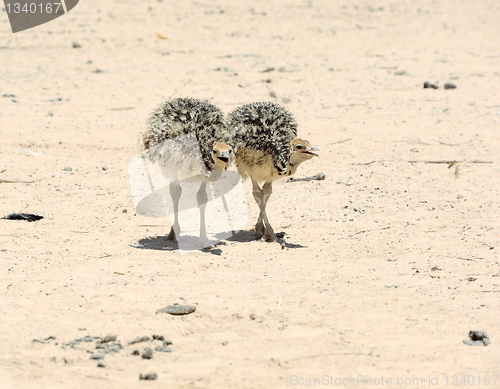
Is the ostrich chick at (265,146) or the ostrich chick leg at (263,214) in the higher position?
the ostrich chick at (265,146)

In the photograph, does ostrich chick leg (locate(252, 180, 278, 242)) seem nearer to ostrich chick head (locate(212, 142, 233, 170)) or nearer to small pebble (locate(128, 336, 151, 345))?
ostrich chick head (locate(212, 142, 233, 170))

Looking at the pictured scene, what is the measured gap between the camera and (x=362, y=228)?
285 inches

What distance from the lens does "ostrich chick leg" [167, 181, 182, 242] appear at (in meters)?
6.89

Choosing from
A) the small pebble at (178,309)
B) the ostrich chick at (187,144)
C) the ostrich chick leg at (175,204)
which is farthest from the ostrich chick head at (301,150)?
the small pebble at (178,309)

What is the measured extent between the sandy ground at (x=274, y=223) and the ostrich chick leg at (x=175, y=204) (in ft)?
0.48

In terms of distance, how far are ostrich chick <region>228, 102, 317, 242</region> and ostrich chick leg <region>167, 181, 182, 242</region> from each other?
2.51 ft

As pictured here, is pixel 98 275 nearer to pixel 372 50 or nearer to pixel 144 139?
pixel 144 139

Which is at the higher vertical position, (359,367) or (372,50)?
(372,50)

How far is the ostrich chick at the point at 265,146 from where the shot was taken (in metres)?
6.81

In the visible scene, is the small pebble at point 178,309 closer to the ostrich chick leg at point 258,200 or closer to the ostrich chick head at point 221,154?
the ostrich chick head at point 221,154

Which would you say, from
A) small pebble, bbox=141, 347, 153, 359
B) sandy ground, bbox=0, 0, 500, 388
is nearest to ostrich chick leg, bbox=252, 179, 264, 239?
sandy ground, bbox=0, 0, 500, 388

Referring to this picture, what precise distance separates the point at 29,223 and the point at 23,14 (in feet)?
39.4

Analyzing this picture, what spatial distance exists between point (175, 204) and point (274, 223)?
4.57 ft

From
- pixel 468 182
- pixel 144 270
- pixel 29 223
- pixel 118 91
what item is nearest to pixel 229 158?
pixel 144 270
